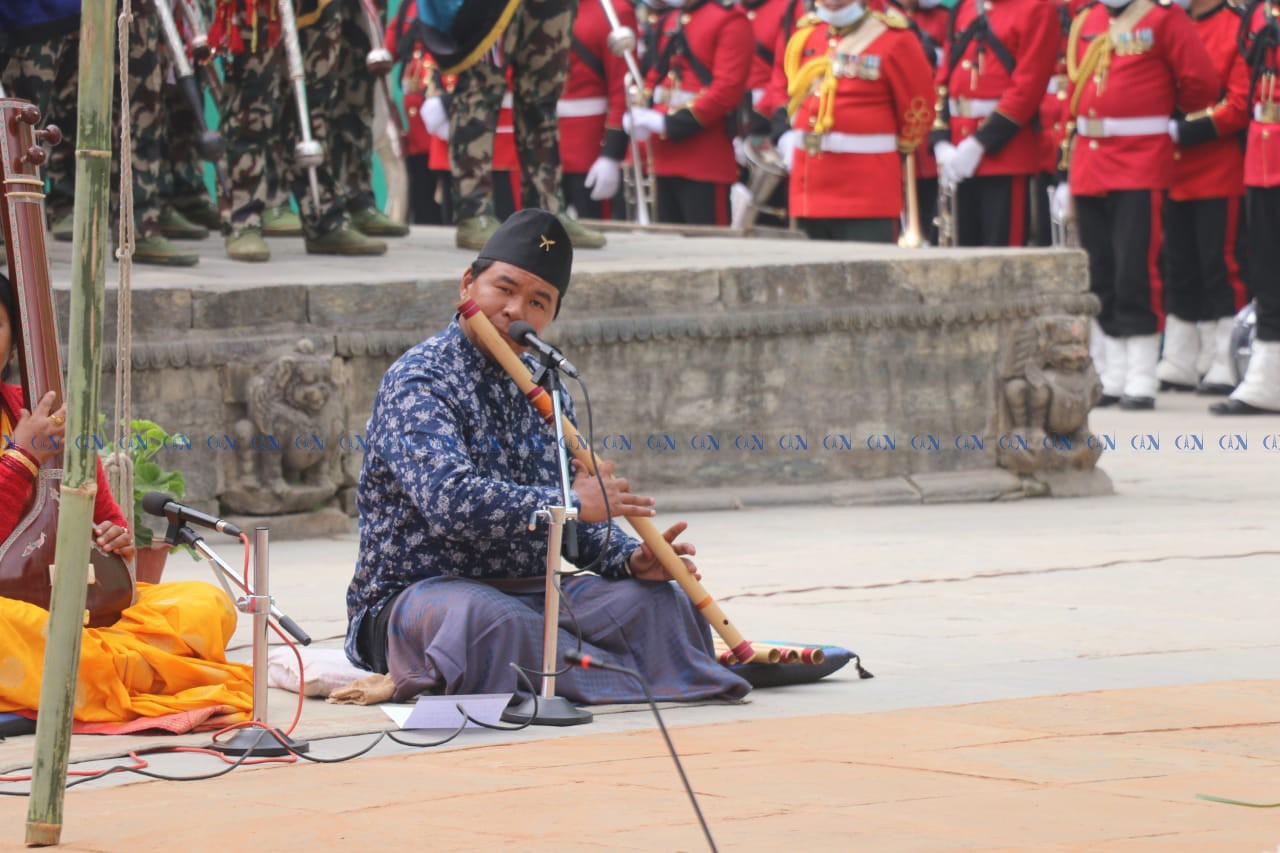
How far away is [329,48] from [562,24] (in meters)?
0.95

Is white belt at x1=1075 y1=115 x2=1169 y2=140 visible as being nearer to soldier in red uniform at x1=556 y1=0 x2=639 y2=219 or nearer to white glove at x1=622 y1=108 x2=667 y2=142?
white glove at x1=622 y1=108 x2=667 y2=142

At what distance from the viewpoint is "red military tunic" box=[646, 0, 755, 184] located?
45.5ft

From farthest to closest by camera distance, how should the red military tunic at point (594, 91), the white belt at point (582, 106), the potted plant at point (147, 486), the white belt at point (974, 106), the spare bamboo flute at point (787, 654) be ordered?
the white belt at point (582, 106)
the red military tunic at point (594, 91)
the white belt at point (974, 106)
the potted plant at point (147, 486)
the spare bamboo flute at point (787, 654)

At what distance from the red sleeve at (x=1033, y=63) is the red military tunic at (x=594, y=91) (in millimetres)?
2512

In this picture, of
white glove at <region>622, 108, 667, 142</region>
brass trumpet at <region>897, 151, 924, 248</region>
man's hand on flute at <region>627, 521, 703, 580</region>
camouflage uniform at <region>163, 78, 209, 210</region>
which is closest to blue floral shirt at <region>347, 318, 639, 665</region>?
man's hand on flute at <region>627, 521, 703, 580</region>

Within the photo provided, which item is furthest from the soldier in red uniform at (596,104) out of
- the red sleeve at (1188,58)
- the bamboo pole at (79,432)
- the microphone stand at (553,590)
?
the bamboo pole at (79,432)

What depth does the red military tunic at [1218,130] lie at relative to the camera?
1195 cm

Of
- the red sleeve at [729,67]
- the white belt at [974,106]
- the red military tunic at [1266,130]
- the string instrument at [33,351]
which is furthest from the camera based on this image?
the red sleeve at [729,67]

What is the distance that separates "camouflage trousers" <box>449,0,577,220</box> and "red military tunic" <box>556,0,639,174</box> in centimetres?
450

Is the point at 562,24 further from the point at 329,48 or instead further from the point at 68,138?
the point at 68,138

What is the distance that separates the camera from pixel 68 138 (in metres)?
8.93

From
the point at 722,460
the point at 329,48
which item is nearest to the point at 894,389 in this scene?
the point at 722,460

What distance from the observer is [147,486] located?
6.48 meters

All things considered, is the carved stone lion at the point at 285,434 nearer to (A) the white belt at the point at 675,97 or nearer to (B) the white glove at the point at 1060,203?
(B) the white glove at the point at 1060,203
